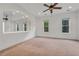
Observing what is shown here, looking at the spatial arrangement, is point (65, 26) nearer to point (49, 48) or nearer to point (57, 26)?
point (57, 26)

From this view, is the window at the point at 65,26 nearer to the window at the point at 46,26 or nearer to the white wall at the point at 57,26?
the white wall at the point at 57,26

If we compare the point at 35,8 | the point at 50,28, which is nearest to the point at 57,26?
the point at 50,28

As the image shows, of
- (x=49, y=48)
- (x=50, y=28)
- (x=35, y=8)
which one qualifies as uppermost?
(x=35, y=8)

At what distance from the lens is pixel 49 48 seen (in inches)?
133

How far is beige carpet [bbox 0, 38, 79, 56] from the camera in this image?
3271 mm

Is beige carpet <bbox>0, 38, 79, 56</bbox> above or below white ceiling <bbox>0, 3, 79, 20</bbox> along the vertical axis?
below

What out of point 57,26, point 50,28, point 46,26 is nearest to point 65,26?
point 57,26

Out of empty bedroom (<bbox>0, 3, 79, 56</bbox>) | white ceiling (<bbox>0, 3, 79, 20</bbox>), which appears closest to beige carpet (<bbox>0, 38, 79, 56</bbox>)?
empty bedroom (<bbox>0, 3, 79, 56</bbox>)

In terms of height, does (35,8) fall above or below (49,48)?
above

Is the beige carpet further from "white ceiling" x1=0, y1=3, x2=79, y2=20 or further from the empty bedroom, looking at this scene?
"white ceiling" x1=0, y1=3, x2=79, y2=20

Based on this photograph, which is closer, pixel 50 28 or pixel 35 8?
pixel 35 8

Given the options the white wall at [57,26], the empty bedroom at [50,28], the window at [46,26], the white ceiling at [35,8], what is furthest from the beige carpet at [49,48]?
the white ceiling at [35,8]

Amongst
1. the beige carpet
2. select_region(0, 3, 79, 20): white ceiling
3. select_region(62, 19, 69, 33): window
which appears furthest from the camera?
select_region(62, 19, 69, 33): window

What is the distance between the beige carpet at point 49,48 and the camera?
10.7 feet
